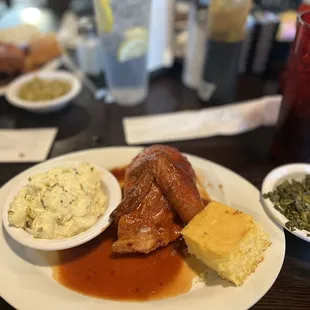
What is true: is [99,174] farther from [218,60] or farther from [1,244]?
[218,60]

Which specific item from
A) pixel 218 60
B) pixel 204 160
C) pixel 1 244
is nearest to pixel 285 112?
pixel 204 160

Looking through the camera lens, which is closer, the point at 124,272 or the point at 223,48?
the point at 124,272

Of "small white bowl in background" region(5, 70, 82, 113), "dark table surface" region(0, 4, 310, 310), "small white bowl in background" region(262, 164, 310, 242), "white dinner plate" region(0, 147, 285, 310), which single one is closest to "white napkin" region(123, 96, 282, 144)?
"dark table surface" region(0, 4, 310, 310)

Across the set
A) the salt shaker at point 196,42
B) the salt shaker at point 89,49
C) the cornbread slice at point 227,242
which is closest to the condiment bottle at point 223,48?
the salt shaker at point 196,42

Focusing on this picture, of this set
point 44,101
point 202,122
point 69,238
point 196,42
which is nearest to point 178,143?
point 202,122

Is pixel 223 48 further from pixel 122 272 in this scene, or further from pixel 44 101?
pixel 122 272

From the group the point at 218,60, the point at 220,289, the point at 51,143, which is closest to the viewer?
the point at 220,289
